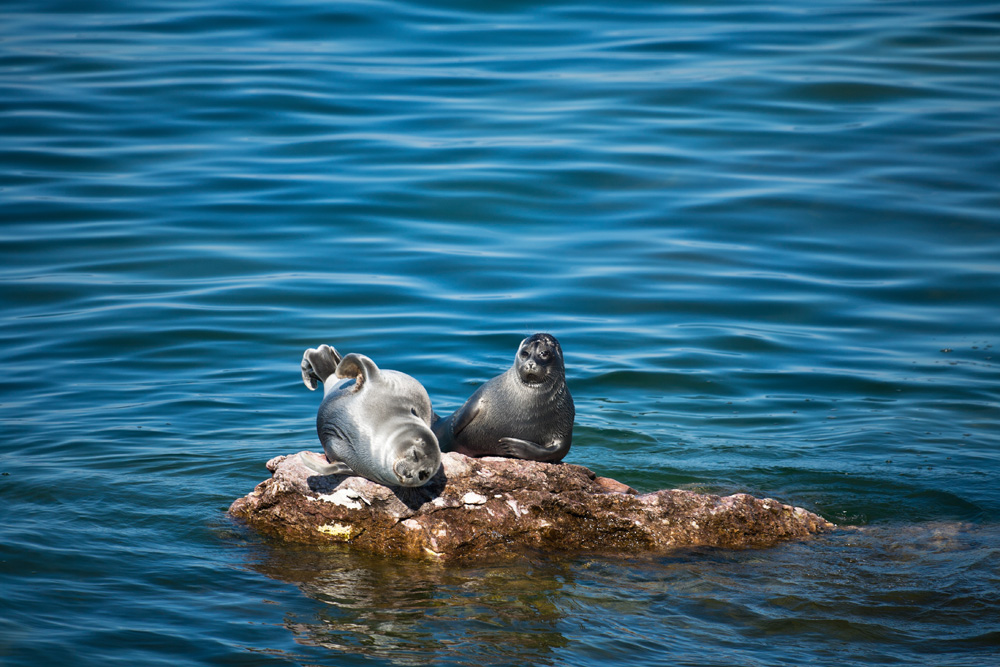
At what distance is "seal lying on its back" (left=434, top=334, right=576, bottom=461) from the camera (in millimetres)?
5918

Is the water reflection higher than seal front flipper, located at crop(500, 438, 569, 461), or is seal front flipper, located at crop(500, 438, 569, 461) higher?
seal front flipper, located at crop(500, 438, 569, 461)

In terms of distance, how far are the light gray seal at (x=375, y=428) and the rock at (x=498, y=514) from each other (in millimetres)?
204

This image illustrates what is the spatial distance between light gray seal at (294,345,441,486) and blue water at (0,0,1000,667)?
1.93ft

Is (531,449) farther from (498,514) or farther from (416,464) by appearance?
(416,464)

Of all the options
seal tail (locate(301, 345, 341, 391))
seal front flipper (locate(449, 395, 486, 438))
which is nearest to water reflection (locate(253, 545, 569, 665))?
seal front flipper (locate(449, 395, 486, 438))

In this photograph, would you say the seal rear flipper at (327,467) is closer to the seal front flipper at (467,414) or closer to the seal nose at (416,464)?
the seal nose at (416,464)

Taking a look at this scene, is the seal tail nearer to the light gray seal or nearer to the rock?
the light gray seal

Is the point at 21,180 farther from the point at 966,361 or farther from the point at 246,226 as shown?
the point at 966,361

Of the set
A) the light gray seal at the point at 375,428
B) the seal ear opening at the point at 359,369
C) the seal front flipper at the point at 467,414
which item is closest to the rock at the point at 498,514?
the light gray seal at the point at 375,428

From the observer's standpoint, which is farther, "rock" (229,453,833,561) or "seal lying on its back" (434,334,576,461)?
"seal lying on its back" (434,334,576,461)

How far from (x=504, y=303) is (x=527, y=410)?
5859mm

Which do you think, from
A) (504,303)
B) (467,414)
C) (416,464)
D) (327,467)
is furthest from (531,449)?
(504,303)

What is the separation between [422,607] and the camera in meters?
5.12

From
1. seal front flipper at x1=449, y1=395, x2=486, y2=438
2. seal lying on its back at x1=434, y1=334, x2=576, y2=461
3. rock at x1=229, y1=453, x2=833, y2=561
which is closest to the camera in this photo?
rock at x1=229, y1=453, x2=833, y2=561
